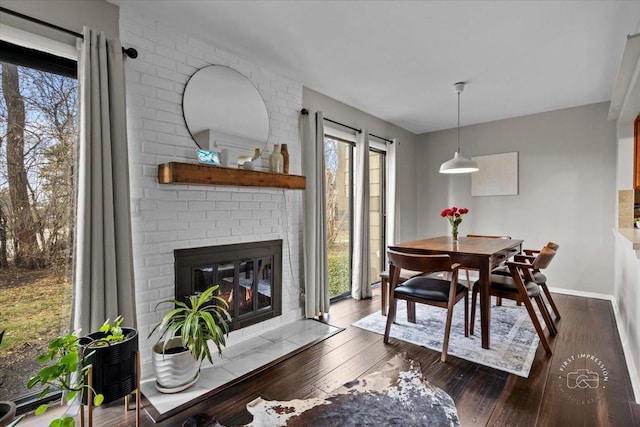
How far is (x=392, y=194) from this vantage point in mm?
4523

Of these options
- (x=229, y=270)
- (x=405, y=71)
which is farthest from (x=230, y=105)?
(x=405, y=71)

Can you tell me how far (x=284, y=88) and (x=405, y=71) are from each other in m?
1.13

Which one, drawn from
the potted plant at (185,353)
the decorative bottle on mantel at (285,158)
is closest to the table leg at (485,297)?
the decorative bottle on mantel at (285,158)

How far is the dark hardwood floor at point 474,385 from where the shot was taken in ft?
5.62

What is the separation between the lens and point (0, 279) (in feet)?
5.62

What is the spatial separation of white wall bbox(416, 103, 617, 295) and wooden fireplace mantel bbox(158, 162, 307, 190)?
10.3 feet

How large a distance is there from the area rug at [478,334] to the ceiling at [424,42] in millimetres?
2309

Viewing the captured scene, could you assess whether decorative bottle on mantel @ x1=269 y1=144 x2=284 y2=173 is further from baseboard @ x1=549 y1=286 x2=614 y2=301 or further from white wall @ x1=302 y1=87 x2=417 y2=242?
baseboard @ x1=549 y1=286 x2=614 y2=301

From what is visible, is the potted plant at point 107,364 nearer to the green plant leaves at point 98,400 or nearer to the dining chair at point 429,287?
the green plant leaves at point 98,400

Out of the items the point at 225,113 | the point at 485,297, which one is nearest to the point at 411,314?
the point at 485,297

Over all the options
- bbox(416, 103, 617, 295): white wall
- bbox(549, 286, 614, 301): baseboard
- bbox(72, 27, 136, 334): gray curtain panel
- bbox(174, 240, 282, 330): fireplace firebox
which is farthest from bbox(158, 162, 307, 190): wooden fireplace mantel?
bbox(549, 286, 614, 301): baseboard

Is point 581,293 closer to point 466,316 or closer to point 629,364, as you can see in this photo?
point 629,364

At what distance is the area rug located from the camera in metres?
2.32
